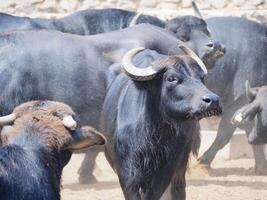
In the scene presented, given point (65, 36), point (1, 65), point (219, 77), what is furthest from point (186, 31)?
point (1, 65)

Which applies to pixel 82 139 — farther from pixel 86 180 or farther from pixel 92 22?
pixel 92 22

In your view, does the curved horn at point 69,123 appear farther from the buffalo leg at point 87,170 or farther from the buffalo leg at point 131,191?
the buffalo leg at point 87,170

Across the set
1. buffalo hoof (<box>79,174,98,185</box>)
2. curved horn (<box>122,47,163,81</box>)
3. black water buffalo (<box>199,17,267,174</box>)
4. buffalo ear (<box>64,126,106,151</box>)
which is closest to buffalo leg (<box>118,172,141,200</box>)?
curved horn (<box>122,47,163,81</box>)

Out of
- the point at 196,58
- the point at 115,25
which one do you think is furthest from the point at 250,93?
the point at 196,58

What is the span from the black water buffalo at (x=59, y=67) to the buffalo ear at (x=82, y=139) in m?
3.15

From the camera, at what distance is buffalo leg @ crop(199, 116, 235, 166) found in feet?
38.7

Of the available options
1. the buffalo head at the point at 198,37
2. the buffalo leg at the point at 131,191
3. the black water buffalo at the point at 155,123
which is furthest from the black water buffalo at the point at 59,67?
the buffalo head at the point at 198,37

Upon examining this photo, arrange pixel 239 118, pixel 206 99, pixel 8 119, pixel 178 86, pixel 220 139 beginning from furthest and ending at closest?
pixel 220 139 < pixel 239 118 < pixel 178 86 < pixel 206 99 < pixel 8 119

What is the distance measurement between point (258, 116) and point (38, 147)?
624cm

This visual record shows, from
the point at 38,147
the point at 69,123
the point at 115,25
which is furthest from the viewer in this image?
the point at 115,25

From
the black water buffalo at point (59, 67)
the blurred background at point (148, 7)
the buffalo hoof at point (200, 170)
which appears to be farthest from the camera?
the blurred background at point (148, 7)

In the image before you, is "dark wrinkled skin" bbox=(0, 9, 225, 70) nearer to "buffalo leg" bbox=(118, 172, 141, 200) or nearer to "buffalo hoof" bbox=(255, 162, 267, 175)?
"buffalo hoof" bbox=(255, 162, 267, 175)

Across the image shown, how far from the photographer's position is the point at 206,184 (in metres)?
10.9

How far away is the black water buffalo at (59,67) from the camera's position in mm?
8625
